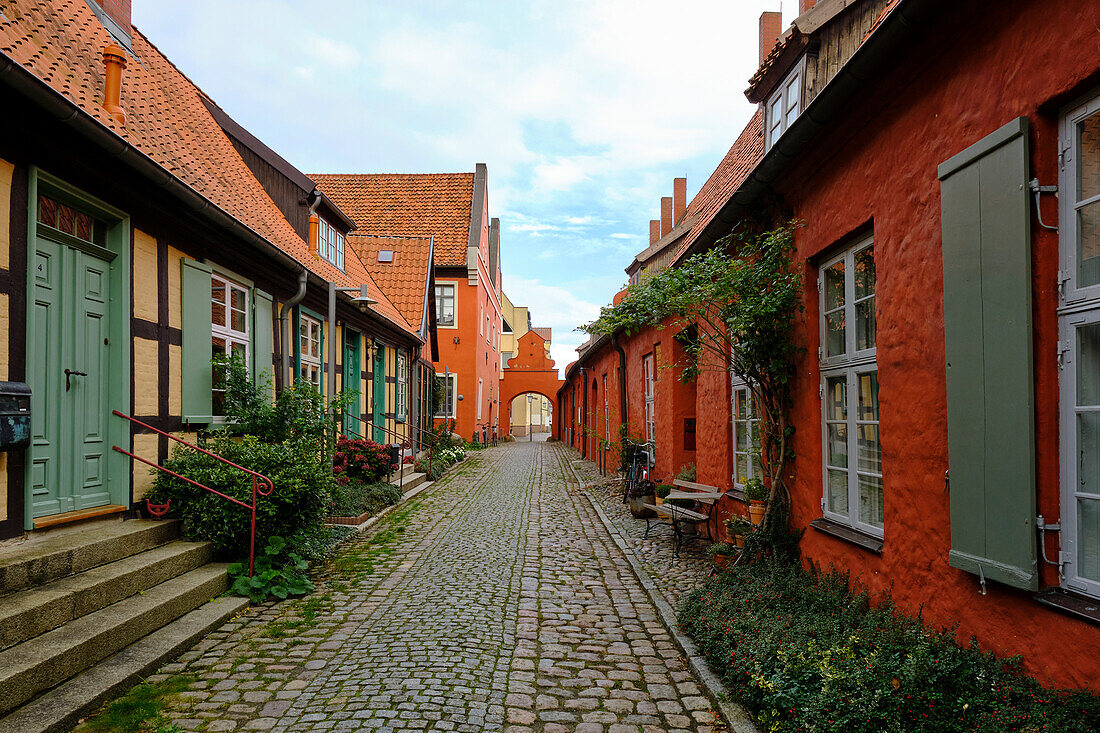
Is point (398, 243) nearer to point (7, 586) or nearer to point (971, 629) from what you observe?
point (7, 586)

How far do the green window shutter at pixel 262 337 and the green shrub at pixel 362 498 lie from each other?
1740 mm

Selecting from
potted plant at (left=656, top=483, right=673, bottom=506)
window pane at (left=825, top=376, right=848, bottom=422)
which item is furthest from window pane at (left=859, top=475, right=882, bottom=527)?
potted plant at (left=656, top=483, right=673, bottom=506)

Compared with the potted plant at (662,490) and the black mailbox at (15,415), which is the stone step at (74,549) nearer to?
the black mailbox at (15,415)

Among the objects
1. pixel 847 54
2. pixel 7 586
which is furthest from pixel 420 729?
pixel 847 54

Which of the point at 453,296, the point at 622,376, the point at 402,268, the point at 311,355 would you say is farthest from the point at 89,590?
the point at 453,296

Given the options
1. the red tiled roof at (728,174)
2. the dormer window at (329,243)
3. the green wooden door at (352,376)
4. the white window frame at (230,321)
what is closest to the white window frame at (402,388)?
the green wooden door at (352,376)

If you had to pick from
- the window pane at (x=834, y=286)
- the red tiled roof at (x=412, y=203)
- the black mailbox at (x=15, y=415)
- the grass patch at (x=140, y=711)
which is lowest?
the grass patch at (x=140, y=711)

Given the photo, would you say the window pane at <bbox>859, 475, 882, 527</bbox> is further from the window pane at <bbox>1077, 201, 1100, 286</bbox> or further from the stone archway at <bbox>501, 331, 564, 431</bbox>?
the stone archway at <bbox>501, 331, 564, 431</bbox>

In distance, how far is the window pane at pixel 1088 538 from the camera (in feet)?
8.37

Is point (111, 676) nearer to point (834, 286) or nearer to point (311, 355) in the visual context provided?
point (834, 286)

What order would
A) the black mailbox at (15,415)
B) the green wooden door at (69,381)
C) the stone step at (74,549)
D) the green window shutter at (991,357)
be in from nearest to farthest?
the green window shutter at (991,357), the stone step at (74,549), the black mailbox at (15,415), the green wooden door at (69,381)

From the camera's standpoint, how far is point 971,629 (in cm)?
314

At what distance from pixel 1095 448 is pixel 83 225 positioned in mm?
6305

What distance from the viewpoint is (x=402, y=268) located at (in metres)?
19.0
